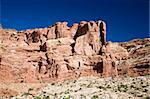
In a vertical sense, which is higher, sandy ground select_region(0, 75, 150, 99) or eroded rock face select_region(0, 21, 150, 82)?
eroded rock face select_region(0, 21, 150, 82)

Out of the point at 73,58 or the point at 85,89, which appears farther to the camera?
the point at 73,58

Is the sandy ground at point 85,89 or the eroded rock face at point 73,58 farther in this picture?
the eroded rock face at point 73,58

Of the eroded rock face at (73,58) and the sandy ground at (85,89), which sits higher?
the eroded rock face at (73,58)

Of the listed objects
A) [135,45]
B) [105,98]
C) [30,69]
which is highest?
[135,45]

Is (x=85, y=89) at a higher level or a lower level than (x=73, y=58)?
lower

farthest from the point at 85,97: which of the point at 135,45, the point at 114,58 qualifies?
the point at 135,45

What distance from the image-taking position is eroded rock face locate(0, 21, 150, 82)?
7694 cm

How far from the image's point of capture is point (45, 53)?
266 ft

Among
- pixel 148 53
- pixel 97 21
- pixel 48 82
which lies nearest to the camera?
pixel 48 82

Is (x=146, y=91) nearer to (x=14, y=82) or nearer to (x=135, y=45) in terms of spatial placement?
(x=14, y=82)

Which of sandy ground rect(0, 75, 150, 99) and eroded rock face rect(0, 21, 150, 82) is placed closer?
sandy ground rect(0, 75, 150, 99)

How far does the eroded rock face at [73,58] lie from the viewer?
7694cm

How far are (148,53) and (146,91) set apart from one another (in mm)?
19154

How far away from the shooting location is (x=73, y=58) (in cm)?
8088
